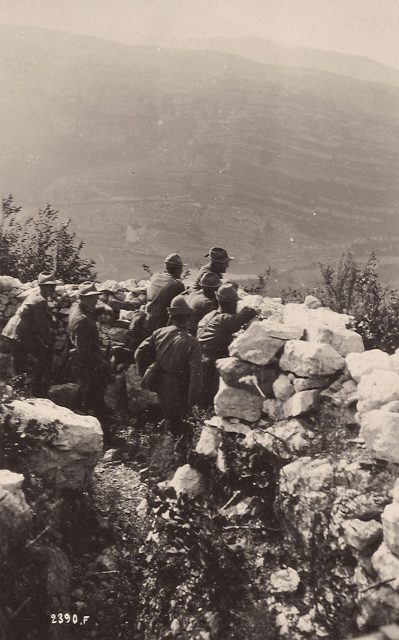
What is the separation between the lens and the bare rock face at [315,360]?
4.52 m

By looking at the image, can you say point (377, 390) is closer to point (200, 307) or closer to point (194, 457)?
point (194, 457)

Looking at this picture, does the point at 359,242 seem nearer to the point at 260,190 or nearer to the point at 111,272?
the point at 260,190

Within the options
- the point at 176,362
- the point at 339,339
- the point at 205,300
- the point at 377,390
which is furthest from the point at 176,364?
the point at 377,390

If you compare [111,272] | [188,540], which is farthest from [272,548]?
[111,272]

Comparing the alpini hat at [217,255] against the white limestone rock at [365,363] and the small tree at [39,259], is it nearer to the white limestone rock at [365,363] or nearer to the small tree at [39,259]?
the white limestone rock at [365,363]

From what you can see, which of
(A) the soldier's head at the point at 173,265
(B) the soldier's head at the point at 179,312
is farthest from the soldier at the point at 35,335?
(B) the soldier's head at the point at 179,312

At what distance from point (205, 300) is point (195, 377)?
5.10 ft

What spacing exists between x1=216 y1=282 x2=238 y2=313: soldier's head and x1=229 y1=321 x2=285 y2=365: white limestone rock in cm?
121

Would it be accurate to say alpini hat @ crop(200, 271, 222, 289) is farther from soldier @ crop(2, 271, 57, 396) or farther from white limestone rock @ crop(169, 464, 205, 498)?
white limestone rock @ crop(169, 464, 205, 498)

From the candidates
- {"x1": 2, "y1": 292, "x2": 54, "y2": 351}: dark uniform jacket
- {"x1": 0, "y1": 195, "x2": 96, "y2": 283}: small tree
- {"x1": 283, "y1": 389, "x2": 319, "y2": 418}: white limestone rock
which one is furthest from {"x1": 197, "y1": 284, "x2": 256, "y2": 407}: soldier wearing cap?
{"x1": 0, "y1": 195, "x2": 96, "y2": 283}: small tree

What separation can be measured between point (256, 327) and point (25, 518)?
238cm

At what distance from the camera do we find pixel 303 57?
67.4 metres

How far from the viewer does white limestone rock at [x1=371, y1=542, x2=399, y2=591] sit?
299 cm

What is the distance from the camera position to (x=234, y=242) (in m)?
32.0
